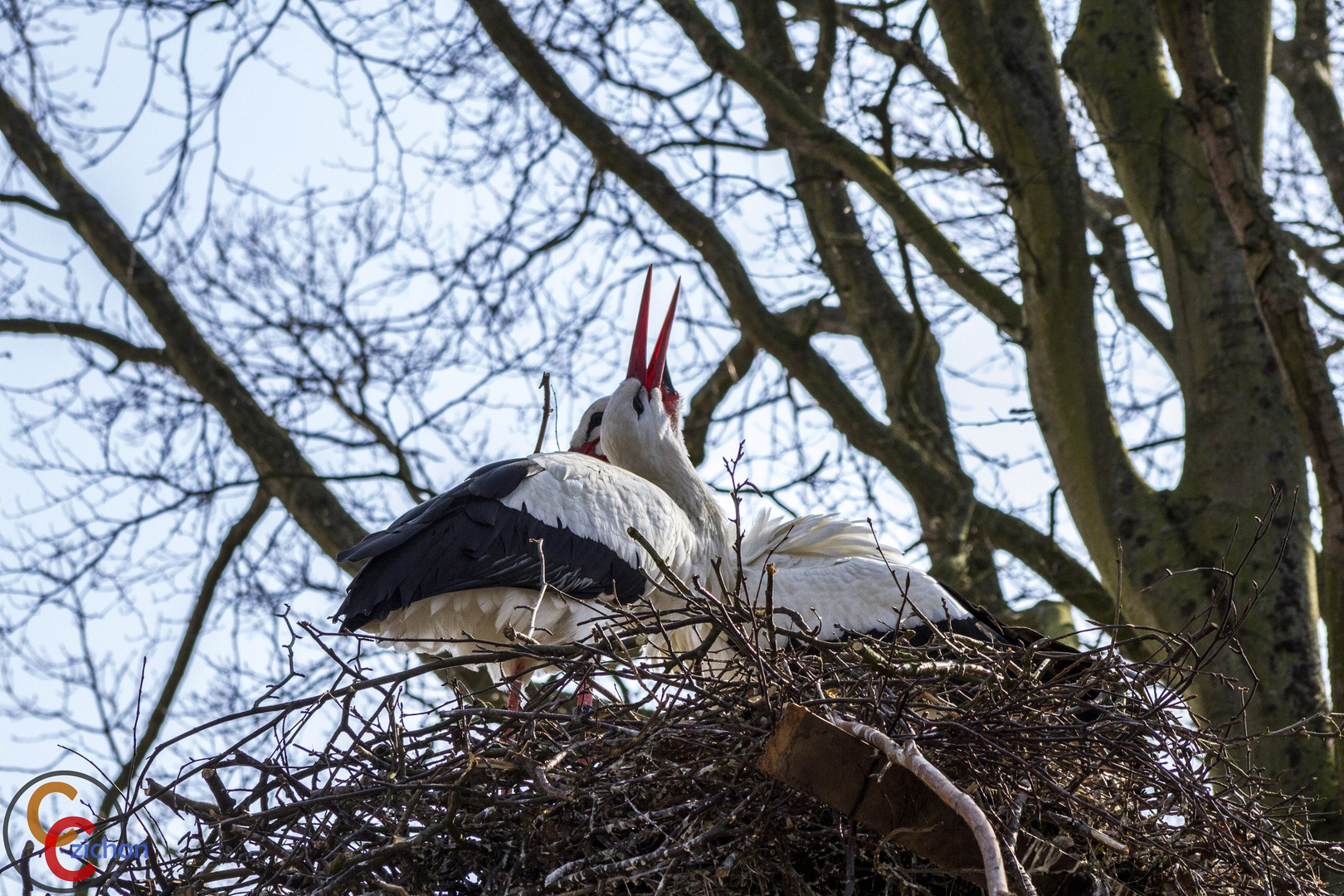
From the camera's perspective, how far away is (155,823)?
242cm

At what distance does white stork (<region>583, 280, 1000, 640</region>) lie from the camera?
4156 mm

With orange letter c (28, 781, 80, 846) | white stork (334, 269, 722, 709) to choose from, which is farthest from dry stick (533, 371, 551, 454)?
orange letter c (28, 781, 80, 846)

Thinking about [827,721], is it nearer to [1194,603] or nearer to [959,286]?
[1194,603]

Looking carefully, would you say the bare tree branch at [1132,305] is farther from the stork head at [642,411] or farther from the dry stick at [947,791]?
the dry stick at [947,791]

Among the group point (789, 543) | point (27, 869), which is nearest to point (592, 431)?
point (789, 543)

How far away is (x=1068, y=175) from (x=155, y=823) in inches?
160

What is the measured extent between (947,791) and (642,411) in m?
3.00

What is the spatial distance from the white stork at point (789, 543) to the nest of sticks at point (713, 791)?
4.42 feet

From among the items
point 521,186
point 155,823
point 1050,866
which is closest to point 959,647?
point 1050,866

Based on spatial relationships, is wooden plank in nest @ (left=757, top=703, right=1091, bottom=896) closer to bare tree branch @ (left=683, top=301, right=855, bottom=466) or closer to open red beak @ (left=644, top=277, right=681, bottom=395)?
open red beak @ (left=644, top=277, right=681, bottom=395)

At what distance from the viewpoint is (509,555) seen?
3766 millimetres

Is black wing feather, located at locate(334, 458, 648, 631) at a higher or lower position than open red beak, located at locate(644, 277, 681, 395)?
lower

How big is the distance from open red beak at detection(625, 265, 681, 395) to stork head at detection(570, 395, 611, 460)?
0.64 feet

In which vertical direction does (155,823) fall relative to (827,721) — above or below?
above
